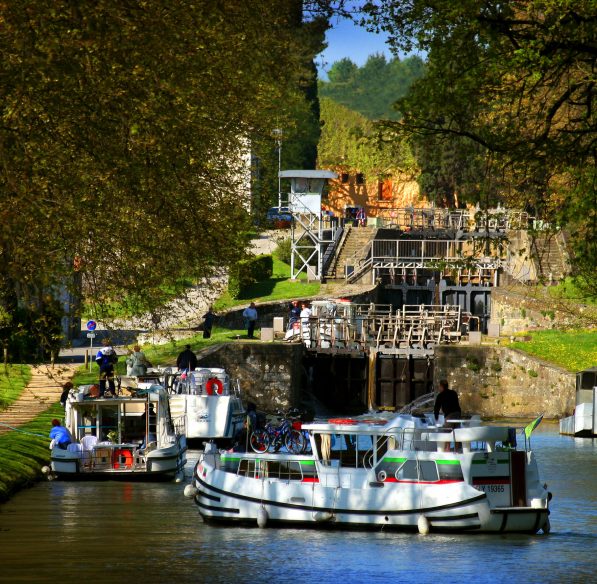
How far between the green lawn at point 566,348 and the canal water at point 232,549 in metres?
24.1

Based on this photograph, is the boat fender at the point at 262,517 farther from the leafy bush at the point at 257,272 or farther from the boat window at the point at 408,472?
the leafy bush at the point at 257,272

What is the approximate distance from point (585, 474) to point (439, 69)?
17.6 meters

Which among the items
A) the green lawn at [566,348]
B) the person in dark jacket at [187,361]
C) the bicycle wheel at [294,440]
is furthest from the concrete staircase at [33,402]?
the green lawn at [566,348]

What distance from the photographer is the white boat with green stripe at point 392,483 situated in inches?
984

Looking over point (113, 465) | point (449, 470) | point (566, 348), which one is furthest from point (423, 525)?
point (566, 348)

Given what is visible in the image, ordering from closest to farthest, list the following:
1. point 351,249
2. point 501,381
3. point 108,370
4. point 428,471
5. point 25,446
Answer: point 428,471 → point 25,446 → point 108,370 → point 501,381 → point 351,249

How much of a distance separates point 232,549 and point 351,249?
54940 millimetres

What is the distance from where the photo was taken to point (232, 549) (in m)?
23.1

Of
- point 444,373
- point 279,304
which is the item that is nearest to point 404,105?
point 444,373

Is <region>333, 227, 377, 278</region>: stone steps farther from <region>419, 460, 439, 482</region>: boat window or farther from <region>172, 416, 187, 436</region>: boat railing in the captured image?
<region>419, 460, 439, 482</region>: boat window

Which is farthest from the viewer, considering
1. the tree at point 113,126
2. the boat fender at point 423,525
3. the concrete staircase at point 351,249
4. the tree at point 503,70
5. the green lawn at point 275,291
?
the concrete staircase at point 351,249

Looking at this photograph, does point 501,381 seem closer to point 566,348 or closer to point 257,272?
point 566,348

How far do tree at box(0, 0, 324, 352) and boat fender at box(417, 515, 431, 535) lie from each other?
21.2ft

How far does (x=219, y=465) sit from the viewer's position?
1062 inches
